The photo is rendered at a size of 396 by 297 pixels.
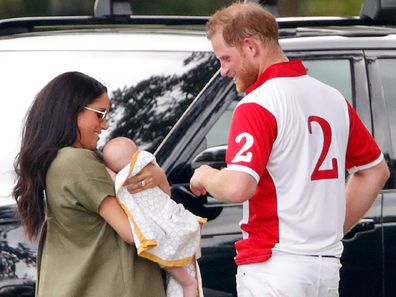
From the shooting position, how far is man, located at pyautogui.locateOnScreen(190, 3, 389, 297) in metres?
4.98

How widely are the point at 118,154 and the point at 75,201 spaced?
251mm

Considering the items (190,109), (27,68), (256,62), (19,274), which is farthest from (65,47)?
(256,62)

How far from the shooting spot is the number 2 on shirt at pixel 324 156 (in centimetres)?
509

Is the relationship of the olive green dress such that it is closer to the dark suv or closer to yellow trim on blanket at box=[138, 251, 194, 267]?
yellow trim on blanket at box=[138, 251, 194, 267]

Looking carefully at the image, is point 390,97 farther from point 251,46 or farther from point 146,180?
point 146,180

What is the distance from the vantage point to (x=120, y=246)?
16.5 ft

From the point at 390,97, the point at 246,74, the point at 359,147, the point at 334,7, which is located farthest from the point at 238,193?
the point at 334,7

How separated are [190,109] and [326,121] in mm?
1120

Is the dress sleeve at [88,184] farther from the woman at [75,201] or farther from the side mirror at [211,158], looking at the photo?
the side mirror at [211,158]

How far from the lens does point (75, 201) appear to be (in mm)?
4973

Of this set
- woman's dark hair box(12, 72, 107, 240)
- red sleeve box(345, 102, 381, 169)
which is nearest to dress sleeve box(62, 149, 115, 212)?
woman's dark hair box(12, 72, 107, 240)

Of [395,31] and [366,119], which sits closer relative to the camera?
[366,119]

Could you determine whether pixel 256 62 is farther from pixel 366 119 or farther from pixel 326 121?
pixel 366 119

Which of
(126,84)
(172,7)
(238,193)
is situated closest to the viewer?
(238,193)
